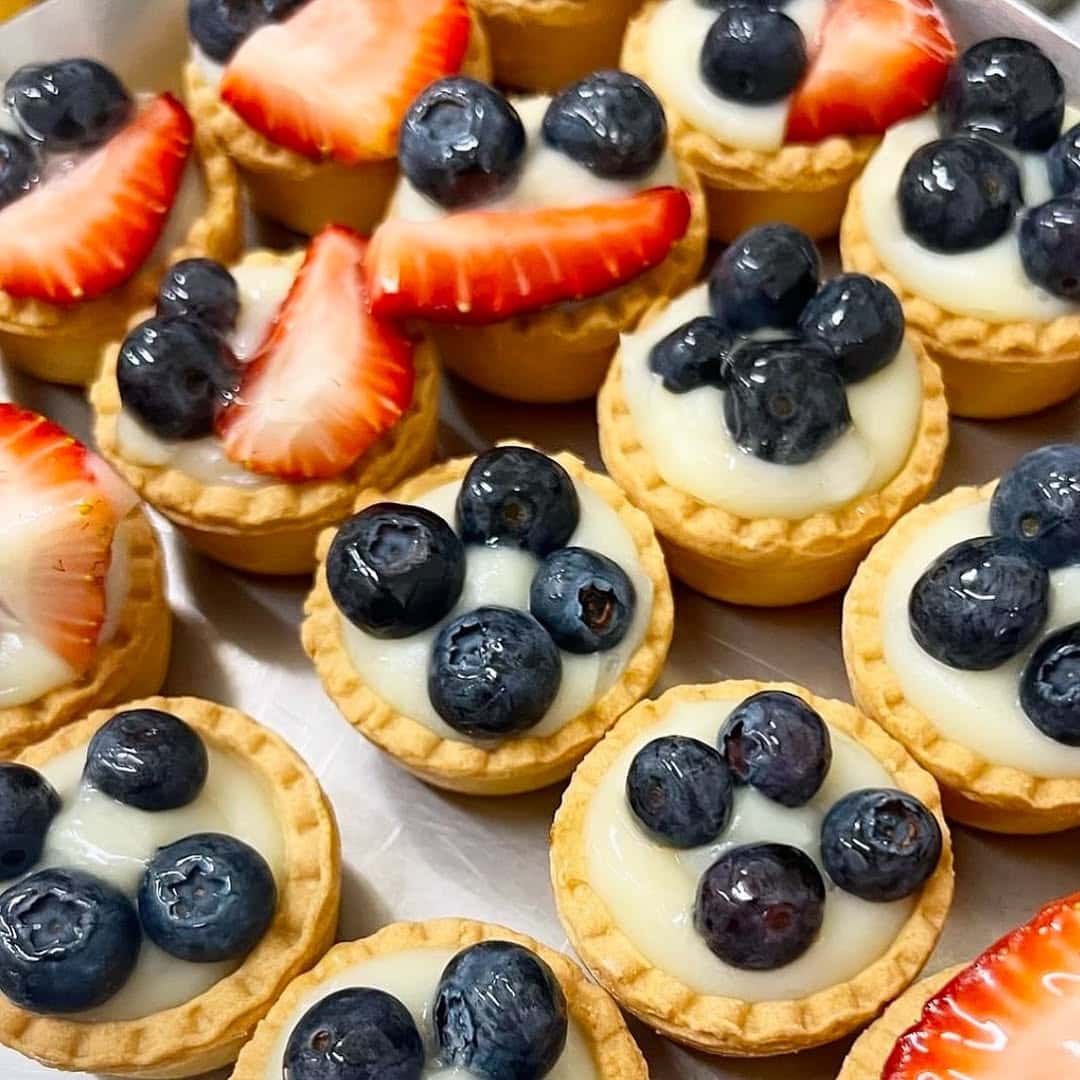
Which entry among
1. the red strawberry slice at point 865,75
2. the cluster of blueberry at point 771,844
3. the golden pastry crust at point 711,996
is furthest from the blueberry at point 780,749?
the red strawberry slice at point 865,75

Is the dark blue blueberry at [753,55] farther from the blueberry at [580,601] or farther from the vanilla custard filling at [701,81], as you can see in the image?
the blueberry at [580,601]

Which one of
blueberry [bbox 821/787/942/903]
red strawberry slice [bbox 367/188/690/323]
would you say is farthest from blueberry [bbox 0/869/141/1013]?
red strawberry slice [bbox 367/188/690/323]

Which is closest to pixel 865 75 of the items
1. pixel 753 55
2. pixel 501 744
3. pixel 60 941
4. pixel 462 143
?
pixel 753 55

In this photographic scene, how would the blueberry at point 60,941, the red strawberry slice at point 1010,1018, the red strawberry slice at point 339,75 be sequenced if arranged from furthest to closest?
the red strawberry slice at point 339,75, the blueberry at point 60,941, the red strawberry slice at point 1010,1018

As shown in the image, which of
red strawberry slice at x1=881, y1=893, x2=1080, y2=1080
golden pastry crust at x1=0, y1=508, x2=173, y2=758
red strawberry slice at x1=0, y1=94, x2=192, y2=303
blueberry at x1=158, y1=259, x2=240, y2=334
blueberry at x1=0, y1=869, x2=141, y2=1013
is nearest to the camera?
red strawberry slice at x1=881, y1=893, x2=1080, y2=1080

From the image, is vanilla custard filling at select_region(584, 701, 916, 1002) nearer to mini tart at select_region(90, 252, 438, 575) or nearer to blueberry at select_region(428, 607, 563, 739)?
blueberry at select_region(428, 607, 563, 739)

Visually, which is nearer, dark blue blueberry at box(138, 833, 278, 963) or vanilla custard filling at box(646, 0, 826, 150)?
A: dark blue blueberry at box(138, 833, 278, 963)

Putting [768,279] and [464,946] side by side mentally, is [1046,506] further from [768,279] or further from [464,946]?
[464,946]
